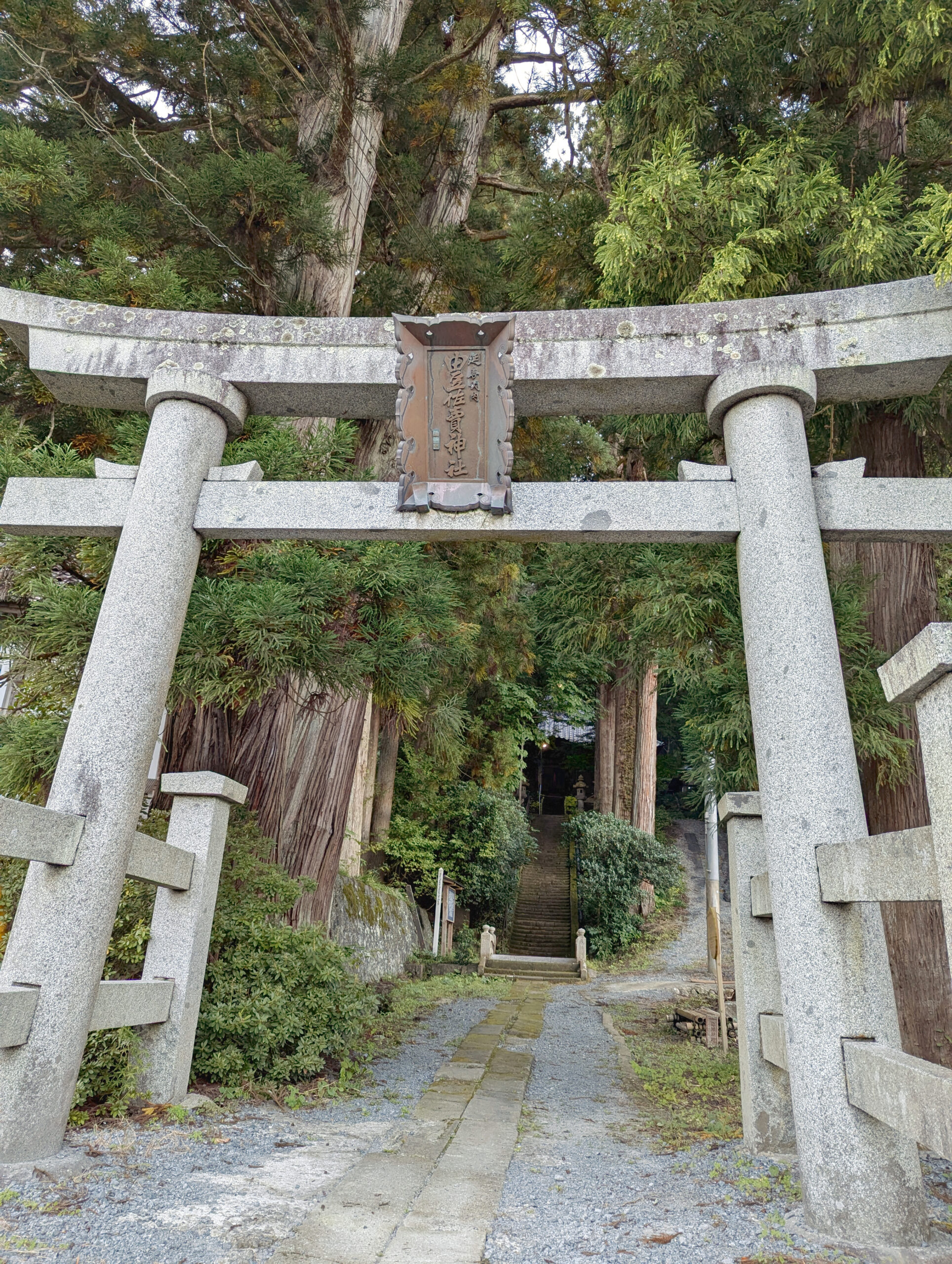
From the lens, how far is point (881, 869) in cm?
268

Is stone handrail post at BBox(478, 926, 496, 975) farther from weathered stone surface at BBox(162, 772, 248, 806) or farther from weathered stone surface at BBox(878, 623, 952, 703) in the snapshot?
weathered stone surface at BBox(878, 623, 952, 703)

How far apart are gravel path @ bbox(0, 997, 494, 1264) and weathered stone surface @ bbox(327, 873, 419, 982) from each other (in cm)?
452

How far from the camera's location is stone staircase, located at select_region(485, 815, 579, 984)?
1373 cm

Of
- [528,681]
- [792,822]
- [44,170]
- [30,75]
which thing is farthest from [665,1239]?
[528,681]

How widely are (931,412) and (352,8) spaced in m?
4.76

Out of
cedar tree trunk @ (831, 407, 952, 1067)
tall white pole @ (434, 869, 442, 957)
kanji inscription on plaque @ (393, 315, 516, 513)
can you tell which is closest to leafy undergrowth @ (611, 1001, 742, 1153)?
cedar tree trunk @ (831, 407, 952, 1067)

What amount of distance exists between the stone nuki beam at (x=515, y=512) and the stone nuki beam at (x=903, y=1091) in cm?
217

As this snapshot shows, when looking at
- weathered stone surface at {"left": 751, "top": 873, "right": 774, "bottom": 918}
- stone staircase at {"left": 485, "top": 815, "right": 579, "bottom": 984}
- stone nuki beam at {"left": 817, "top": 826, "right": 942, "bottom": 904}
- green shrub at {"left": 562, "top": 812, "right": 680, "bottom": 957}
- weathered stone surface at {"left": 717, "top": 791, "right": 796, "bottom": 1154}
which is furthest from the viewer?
green shrub at {"left": 562, "top": 812, "right": 680, "bottom": 957}

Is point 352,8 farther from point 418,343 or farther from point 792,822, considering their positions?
point 792,822

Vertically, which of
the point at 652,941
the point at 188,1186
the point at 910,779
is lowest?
the point at 188,1186

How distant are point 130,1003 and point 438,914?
33.6ft

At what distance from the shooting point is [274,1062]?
455 cm

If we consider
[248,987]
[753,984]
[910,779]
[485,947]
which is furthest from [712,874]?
[248,987]

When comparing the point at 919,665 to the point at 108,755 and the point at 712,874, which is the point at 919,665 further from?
the point at 712,874
